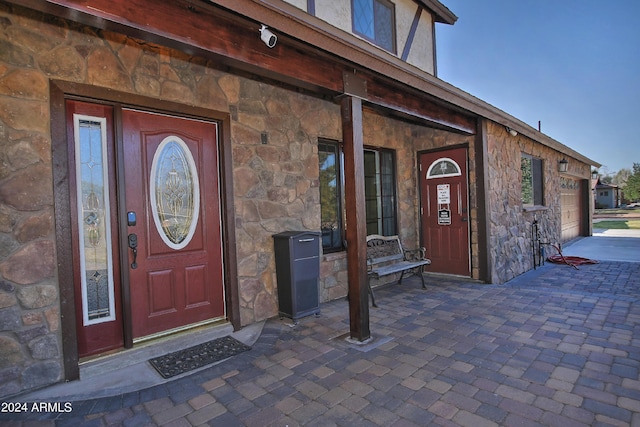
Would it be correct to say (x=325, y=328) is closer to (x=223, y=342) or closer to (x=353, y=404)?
(x=223, y=342)

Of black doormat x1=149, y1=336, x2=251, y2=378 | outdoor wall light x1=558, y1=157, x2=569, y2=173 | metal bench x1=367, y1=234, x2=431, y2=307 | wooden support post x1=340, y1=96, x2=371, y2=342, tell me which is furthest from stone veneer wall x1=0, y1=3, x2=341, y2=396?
outdoor wall light x1=558, y1=157, x2=569, y2=173

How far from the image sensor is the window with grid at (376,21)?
5.89 meters

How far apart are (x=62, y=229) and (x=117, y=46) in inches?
60.2

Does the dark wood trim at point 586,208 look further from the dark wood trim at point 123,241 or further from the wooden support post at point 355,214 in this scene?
the dark wood trim at point 123,241

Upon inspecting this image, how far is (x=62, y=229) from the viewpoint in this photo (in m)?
2.47

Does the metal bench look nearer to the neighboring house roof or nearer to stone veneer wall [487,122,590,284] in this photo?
stone veneer wall [487,122,590,284]

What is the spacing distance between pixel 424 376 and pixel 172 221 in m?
2.53

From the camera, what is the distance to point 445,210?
5684 millimetres

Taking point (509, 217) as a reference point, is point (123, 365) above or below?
below

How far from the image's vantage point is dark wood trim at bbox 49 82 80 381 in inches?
95.7

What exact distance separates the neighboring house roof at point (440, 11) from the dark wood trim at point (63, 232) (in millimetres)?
7104

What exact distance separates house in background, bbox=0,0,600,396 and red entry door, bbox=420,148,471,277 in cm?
31

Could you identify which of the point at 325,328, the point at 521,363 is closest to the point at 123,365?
the point at 325,328

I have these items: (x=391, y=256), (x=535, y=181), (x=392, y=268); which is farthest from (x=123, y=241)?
(x=535, y=181)
